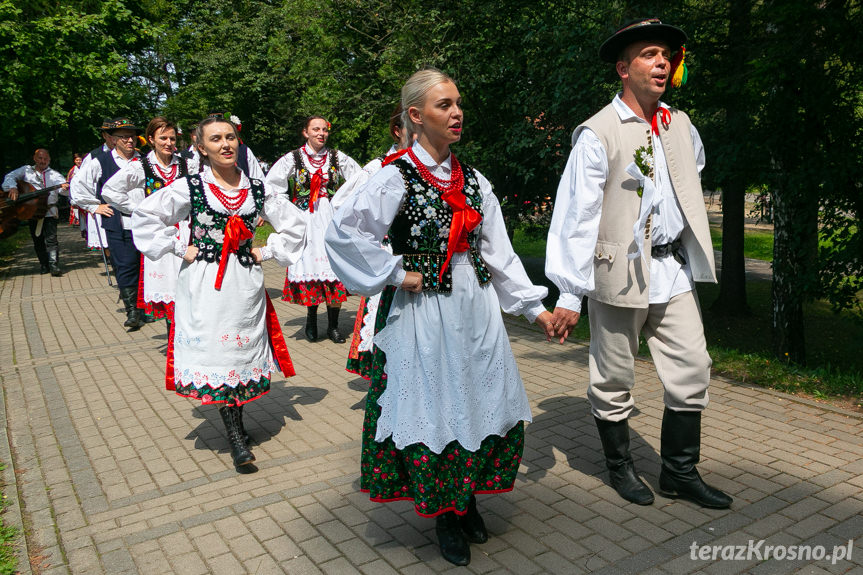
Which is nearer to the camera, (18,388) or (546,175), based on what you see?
(18,388)

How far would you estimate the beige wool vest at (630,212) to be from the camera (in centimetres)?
362

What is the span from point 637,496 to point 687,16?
5972 mm

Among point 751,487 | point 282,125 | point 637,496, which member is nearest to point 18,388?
point 637,496

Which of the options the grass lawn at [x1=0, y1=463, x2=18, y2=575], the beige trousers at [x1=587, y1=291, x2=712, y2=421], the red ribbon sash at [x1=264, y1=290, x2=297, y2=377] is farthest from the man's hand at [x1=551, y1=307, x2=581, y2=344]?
the grass lawn at [x1=0, y1=463, x2=18, y2=575]

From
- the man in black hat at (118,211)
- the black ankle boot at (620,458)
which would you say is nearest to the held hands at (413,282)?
the black ankle boot at (620,458)

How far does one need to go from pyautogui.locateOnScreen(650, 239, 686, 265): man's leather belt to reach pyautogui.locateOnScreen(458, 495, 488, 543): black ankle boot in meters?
1.57

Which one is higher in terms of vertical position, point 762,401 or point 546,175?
point 546,175

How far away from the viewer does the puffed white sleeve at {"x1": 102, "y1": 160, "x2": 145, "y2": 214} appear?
7098mm

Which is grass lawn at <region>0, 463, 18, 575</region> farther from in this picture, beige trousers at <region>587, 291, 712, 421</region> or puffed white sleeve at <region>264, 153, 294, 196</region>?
puffed white sleeve at <region>264, 153, 294, 196</region>

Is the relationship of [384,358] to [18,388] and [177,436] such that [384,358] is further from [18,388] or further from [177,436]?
[18,388]

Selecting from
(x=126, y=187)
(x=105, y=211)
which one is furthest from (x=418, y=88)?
(x=105, y=211)

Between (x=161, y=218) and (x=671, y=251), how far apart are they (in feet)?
10.4

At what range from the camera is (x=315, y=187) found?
770 centimetres

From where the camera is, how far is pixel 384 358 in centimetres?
332
